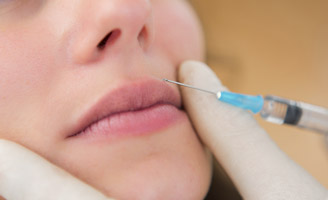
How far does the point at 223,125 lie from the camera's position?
79 cm

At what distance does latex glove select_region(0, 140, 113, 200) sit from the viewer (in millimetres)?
573

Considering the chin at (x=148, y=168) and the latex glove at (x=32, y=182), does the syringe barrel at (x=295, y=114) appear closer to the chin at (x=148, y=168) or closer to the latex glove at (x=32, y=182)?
the chin at (x=148, y=168)

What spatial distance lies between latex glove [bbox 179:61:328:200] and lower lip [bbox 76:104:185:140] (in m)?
0.11

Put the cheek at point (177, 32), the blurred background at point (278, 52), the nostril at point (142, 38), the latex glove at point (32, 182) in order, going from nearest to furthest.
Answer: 1. the latex glove at point (32, 182)
2. the nostril at point (142, 38)
3. the cheek at point (177, 32)
4. the blurred background at point (278, 52)

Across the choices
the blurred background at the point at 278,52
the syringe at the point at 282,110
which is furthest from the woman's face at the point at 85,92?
the blurred background at the point at 278,52

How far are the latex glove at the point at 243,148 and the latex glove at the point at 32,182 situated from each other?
346mm

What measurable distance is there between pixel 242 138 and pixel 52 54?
1.62 ft

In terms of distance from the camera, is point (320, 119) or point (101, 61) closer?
point (101, 61)

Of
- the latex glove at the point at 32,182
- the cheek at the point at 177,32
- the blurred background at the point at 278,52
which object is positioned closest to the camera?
the latex glove at the point at 32,182

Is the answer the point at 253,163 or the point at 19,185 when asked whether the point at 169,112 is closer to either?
the point at 253,163

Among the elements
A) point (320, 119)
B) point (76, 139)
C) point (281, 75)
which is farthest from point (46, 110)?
point (281, 75)

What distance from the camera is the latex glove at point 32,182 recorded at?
0.57m

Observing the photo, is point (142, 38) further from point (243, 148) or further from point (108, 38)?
point (243, 148)

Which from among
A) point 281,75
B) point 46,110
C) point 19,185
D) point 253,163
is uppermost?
point 46,110
